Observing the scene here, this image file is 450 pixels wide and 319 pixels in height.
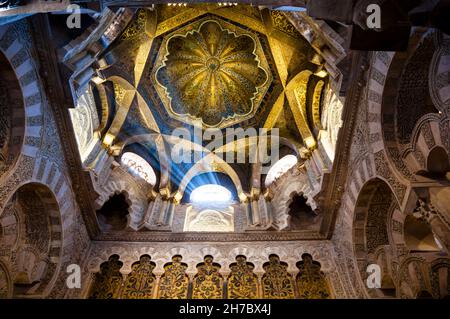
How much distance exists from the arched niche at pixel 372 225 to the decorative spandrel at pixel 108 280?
5.31 metres

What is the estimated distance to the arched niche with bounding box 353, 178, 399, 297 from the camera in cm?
641

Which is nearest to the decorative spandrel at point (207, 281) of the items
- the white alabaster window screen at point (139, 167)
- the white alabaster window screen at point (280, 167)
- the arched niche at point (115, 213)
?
the arched niche at point (115, 213)

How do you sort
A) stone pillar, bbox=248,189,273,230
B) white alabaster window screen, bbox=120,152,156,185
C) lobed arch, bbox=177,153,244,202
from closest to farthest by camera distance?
stone pillar, bbox=248,189,273,230, white alabaster window screen, bbox=120,152,156,185, lobed arch, bbox=177,153,244,202

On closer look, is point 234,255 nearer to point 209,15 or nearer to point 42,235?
point 42,235

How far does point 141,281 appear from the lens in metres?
7.42

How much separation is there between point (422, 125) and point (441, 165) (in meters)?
0.67

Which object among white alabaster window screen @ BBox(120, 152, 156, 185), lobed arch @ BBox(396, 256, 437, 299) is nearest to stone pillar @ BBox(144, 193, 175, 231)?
white alabaster window screen @ BBox(120, 152, 156, 185)

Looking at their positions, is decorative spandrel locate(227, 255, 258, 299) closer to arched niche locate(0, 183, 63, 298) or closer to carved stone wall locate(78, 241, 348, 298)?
carved stone wall locate(78, 241, 348, 298)

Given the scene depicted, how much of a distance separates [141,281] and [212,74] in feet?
22.1

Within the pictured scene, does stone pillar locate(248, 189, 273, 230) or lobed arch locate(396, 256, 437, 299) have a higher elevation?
stone pillar locate(248, 189, 273, 230)

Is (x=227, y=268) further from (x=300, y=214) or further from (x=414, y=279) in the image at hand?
(x=414, y=279)

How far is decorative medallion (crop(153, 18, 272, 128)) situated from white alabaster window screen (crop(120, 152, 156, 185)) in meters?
1.86

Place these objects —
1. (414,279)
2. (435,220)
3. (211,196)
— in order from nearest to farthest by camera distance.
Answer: (435,220)
(414,279)
(211,196)

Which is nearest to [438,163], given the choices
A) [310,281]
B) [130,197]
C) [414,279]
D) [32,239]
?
[414,279]
